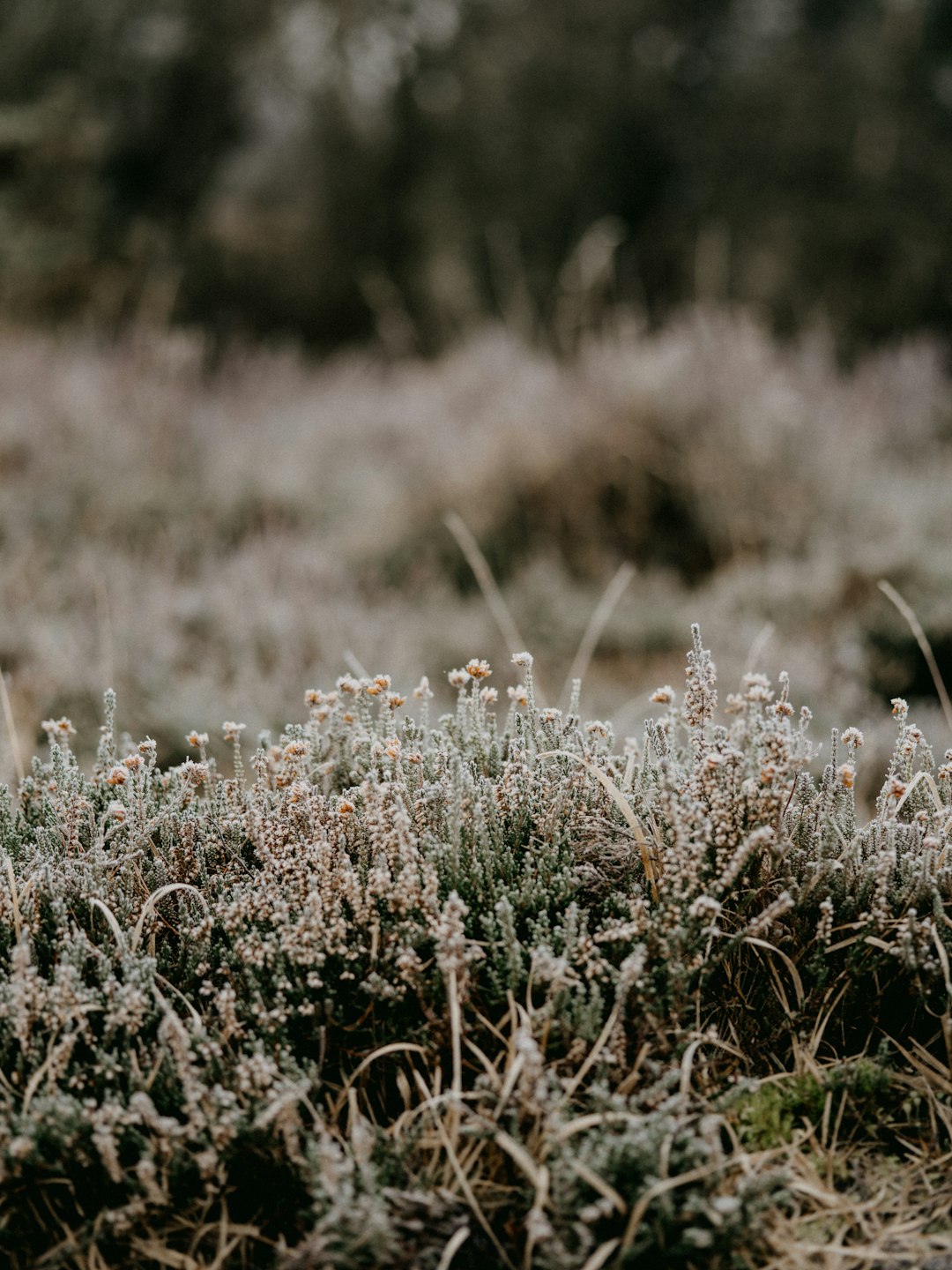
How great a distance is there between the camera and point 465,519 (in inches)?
202

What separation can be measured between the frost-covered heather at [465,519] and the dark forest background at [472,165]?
2527mm

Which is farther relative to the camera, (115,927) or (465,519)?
(465,519)

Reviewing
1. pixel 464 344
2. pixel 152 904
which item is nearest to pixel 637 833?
pixel 152 904

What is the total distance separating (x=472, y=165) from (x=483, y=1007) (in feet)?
31.9

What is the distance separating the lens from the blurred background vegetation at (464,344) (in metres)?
3.96

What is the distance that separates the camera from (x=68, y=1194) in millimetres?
1526

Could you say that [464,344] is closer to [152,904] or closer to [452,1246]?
[152,904]

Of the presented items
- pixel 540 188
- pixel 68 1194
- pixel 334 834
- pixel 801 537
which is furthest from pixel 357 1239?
pixel 540 188

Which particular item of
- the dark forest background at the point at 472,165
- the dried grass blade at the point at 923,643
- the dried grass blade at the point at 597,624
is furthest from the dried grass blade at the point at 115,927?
the dark forest background at the point at 472,165

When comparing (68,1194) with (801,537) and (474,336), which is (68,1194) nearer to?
(801,537)

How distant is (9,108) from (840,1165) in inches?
307

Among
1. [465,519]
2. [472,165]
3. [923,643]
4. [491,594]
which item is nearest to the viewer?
[923,643]

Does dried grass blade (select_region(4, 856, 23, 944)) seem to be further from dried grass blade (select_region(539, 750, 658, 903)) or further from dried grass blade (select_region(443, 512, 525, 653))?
dried grass blade (select_region(443, 512, 525, 653))

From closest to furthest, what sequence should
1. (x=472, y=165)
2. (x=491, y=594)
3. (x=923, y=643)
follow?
(x=923, y=643), (x=491, y=594), (x=472, y=165)
